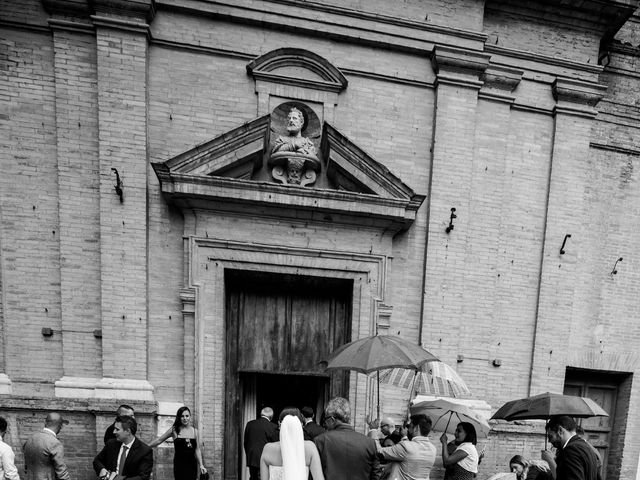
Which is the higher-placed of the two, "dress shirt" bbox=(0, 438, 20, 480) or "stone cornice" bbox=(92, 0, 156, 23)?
"stone cornice" bbox=(92, 0, 156, 23)

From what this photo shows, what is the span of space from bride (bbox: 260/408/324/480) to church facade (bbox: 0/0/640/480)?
6.56 feet

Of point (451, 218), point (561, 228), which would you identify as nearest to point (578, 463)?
point (451, 218)

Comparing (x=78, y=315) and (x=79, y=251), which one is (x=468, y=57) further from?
(x=78, y=315)

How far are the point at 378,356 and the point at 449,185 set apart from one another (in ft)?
12.7

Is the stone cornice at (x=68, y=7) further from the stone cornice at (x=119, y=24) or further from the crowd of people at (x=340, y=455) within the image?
the crowd of people at (x=340, y=455)

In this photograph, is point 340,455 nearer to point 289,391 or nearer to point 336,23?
point 289,391

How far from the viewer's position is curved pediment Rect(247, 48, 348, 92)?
22.4 ft

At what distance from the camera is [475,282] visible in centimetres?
738

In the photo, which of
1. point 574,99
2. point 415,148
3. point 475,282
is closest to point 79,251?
point 415,148

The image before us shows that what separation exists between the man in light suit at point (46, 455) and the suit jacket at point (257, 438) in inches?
84.1

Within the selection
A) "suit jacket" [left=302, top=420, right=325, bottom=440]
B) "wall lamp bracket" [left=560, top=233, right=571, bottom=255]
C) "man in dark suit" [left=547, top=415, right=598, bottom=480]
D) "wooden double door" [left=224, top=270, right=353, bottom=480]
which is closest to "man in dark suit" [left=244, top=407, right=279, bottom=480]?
"suit jacket" [left=302, top=420, right=325, bottom=440]

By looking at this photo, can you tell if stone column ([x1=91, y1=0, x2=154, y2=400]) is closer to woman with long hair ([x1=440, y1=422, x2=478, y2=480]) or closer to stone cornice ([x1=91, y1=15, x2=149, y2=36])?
stone cornice ([x1=91, y1=15, x2=149, y2=36])

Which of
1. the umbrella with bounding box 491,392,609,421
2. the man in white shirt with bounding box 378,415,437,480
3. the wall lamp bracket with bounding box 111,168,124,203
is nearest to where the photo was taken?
the man in white shirt with bounding box 378,415,437,480

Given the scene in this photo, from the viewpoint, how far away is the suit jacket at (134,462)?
436 centimetres
